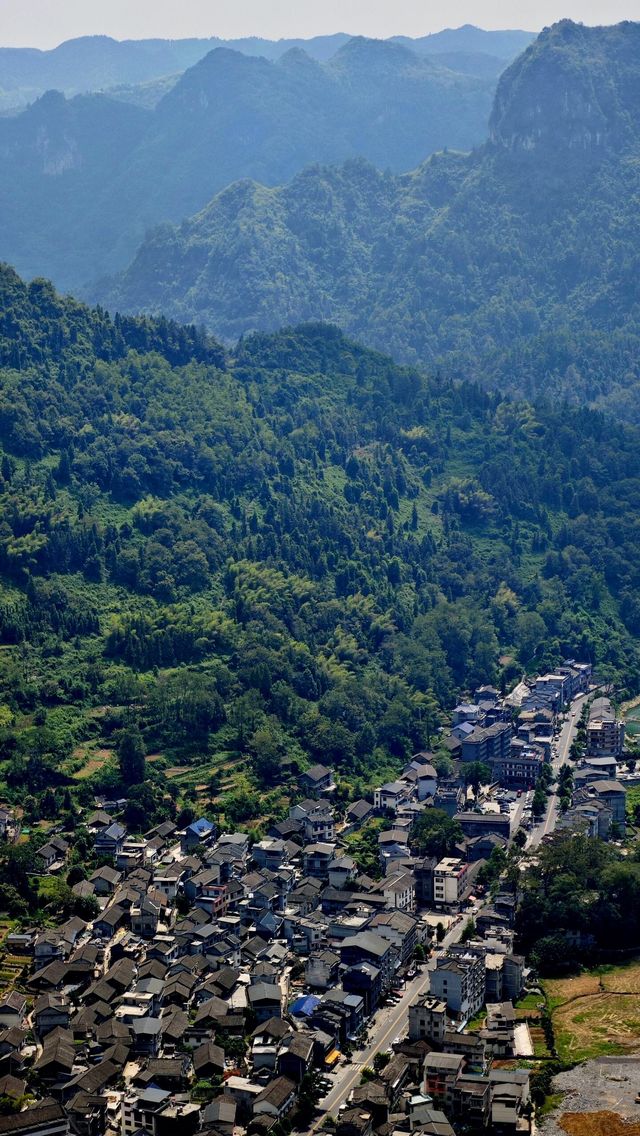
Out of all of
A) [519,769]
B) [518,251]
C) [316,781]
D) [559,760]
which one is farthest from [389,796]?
[518,251]

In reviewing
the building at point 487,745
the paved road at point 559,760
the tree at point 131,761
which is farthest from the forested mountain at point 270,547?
the paved road at point 559,760

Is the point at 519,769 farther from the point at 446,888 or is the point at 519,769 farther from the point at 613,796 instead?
the point at 446,888

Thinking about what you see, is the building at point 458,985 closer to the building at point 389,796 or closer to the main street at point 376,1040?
the main street at point 376,1040

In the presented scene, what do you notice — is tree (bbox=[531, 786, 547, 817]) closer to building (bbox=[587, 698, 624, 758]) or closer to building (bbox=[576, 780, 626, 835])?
building (bbox=[576, 780, 626, 835])

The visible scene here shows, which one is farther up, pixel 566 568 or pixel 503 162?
pixel 503 162

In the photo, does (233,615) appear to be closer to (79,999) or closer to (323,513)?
(323,513)

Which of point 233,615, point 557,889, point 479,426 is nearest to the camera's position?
point 557,889

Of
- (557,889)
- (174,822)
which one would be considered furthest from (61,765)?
(557,889)
